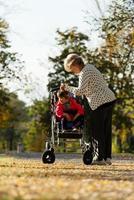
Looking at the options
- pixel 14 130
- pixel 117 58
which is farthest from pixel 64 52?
pixel 14 130

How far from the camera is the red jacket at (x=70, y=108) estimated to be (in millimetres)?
12703

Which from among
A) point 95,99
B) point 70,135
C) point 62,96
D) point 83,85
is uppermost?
point 83,85

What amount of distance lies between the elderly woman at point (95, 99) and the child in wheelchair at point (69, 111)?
1.09 ft

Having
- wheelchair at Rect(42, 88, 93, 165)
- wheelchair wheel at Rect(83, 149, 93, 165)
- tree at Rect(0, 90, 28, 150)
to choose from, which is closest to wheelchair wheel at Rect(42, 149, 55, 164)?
wheelchair at Rect(42, 88, 93, 165)

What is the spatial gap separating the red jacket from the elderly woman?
35 centimetres

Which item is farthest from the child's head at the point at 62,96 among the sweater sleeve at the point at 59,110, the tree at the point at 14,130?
the tree at the point at 14,130

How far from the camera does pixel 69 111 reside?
12.9 metres

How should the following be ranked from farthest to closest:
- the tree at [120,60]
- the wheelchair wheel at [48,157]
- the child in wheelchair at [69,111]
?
the tree at [120,60] < the wheelchair wheel at [48,157] < the child in wheelchair at [69,111]

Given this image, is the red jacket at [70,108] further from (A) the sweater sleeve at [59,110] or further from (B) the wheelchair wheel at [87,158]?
(B) the wheelchair wheel at [87,158]

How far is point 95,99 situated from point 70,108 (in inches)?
33.5

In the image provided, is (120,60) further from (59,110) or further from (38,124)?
(59,110)

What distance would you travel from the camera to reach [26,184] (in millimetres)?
7406

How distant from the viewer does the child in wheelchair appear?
499 inches

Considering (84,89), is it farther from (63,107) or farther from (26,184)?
(26,184)
